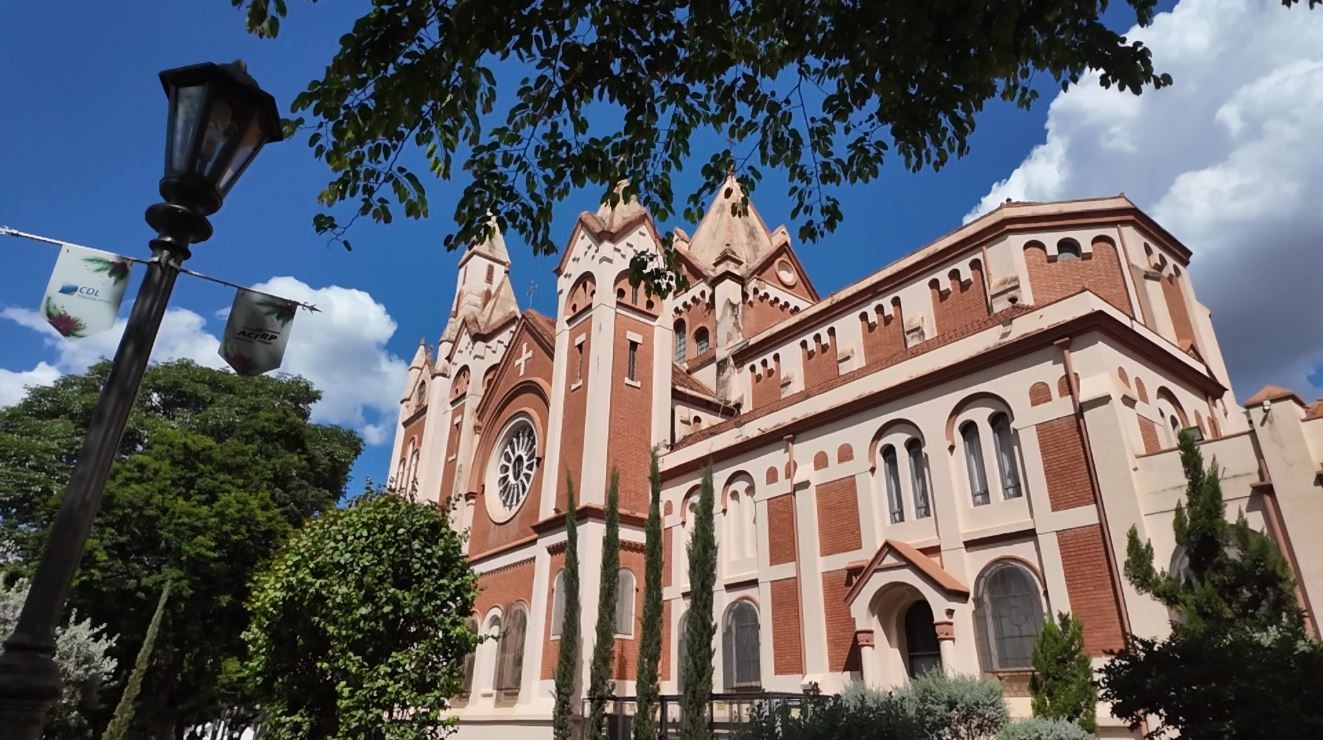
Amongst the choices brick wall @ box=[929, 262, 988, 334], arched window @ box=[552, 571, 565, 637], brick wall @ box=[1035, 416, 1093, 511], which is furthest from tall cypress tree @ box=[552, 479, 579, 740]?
brick wall @ box=[1035, 416, 1093, 511]

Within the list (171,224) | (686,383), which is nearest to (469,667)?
(686,383)

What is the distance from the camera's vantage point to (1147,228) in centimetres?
1961

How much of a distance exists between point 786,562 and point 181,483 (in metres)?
19.4

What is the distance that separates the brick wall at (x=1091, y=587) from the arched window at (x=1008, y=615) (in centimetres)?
70

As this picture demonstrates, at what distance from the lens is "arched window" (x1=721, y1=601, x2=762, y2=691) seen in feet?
60.5

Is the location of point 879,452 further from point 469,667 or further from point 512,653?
point 469,667

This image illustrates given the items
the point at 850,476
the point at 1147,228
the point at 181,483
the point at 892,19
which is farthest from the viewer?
the point at 181,483

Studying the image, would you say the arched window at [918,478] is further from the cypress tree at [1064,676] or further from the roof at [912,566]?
the cypress tree at [1064,676]

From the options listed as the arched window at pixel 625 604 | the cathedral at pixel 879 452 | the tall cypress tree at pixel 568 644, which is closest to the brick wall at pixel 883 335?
the cathedral at pixel 879 452

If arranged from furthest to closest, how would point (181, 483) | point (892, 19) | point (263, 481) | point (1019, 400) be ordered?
point (263, 481)
point (181, 483)
point (1019, 400)
point (892, 19)

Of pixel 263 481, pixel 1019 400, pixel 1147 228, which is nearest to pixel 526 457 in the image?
pixel 263 481

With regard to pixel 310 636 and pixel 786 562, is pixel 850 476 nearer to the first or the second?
pixel 786 562

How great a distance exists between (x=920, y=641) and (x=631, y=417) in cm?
1130

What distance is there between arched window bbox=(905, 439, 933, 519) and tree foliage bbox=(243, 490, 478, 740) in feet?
31.2
